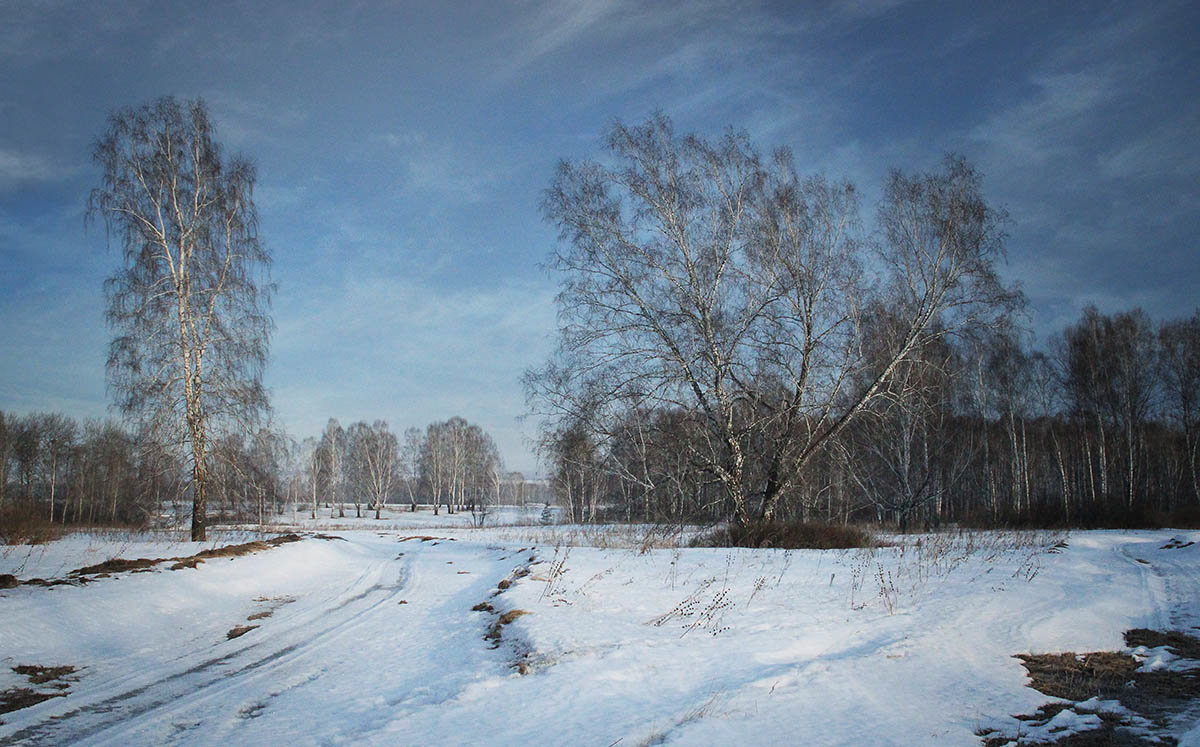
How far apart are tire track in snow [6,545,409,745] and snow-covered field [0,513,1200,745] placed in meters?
0.02

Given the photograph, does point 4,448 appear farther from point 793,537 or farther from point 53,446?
point 793,537

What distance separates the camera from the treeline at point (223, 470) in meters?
15.8

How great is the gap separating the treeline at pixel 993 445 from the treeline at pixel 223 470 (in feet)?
27.8

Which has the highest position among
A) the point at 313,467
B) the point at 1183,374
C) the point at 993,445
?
the point at 1183,374

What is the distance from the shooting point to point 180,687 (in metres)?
4.64

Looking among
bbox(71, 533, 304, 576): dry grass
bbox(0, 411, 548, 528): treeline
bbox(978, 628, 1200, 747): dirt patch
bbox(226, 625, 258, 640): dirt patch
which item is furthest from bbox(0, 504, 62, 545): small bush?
bbox(978, 628, 1200, 747): dirt patch

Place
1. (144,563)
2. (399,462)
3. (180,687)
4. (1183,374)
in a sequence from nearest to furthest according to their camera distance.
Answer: (180,687) → (144,563) → (1183,374) → (399,462)

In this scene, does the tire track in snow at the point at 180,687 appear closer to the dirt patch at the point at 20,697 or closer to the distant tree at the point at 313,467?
the dirt patch at the point at 20,697

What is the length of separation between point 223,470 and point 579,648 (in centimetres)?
1432

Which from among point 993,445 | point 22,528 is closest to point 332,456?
point 22,528

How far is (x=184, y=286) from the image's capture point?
15867mm

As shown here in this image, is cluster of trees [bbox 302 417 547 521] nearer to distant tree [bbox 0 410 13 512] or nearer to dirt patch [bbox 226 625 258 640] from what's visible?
distant tree [bbox 0 410 13 512]

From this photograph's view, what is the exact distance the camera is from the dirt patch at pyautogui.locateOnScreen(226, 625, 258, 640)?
6.41m

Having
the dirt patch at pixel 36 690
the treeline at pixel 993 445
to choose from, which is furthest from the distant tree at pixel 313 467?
the dirt patch at pixel 36 690
